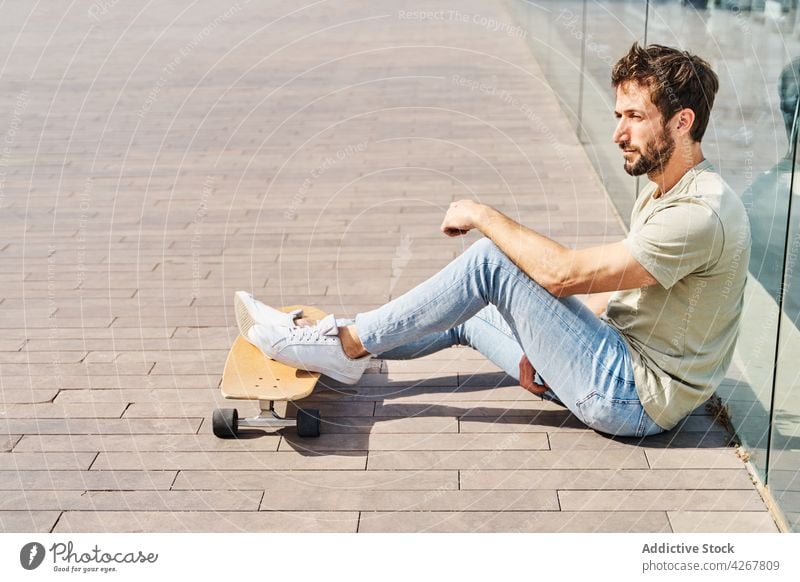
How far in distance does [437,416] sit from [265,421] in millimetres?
547

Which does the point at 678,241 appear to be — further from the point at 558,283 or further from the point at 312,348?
the point at 312,348

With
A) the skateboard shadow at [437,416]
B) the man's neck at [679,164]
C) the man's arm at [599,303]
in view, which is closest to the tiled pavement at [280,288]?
the skateboard shadow at [437,416]

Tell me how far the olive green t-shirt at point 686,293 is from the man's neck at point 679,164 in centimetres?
2

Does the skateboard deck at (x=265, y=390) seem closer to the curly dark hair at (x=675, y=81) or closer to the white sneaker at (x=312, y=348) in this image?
the white sneaker at (x=312, y=348)

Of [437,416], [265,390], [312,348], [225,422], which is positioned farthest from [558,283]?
[225,422]

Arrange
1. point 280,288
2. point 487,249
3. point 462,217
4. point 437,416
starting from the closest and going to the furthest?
point 487,249 → point 462,217 → point 437,416 → point 280,288

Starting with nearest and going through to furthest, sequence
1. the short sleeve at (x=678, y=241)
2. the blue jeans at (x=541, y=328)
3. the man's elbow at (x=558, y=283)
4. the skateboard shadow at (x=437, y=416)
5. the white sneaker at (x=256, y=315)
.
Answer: the short sleeve at (x=678, y=241) < the man's elbow at (x=558, y=283) < the blue jeans at (x=541, y=328) < the skateboard shadow at (x=437, y=416) < the white sneaker at (x=256, y=315)

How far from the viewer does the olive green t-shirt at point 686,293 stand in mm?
2855

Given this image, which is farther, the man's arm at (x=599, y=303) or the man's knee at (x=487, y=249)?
the man's arm at (x=599, y=303)

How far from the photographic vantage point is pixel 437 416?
344 cm

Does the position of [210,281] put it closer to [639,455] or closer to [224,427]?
[224,427]

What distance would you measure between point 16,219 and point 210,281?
167 cm

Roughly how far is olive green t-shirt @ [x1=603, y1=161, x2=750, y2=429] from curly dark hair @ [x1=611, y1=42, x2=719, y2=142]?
Result: 0.16 metres

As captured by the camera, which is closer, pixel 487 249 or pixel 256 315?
pixel 487 249
